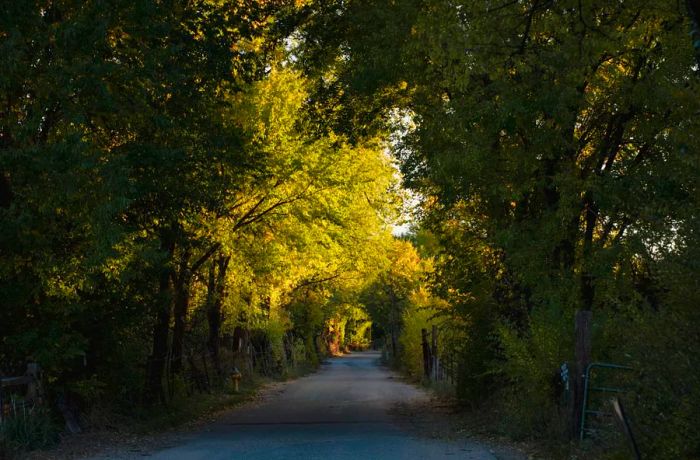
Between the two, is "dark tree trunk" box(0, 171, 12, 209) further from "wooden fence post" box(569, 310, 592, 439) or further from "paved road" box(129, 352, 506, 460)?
"wooden fence post" box(569, 310, 592, 439)

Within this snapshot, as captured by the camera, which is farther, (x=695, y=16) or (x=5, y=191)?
(x=5, y=191)

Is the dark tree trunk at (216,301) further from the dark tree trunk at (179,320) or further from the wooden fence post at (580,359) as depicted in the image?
the wooden fence post at (580,359)

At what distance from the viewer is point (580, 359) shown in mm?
11523

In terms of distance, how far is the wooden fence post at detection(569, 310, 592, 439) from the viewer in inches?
451

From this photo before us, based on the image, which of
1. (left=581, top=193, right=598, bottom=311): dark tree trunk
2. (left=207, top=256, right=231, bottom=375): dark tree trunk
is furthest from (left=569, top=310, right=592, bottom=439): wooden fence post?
(left=207, top=256, right=231, bottom=375): dark tree trunk

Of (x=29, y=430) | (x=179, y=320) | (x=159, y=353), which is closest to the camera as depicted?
(x=29, y=430)

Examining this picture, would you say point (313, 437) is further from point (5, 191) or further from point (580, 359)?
point (5, 191)

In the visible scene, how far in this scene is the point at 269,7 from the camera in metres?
16.4

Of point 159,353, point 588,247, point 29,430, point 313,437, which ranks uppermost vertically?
point 588,247

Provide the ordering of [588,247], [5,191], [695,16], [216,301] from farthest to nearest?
[216,301], [588,247], [5,191], [695,16]

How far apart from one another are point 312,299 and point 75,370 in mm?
39599

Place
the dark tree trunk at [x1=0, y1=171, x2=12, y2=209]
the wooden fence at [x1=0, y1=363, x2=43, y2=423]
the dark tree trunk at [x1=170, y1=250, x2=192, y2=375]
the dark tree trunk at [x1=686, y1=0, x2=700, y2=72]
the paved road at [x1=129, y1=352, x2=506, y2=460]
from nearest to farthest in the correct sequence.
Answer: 1. the dark tree trunk at [x1=686, y1=0, x2=700, y2=72]
2. the paved road at [x1=129, y1=352, x2=506, y2=460]
3. the wooden fence at [x1=0, y1=363, x2=43, y2=423]
4. the dark tree trunk at [x1=0, y1=171, x2=12, y2=209]
5. the dark tree trunk at [x1=170, y1=250, x2=192, y2=375]

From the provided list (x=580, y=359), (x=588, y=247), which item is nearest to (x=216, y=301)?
(x=588, y=247)

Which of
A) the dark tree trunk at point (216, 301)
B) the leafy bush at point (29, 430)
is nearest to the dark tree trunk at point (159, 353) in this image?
the leafy bush at point (29, 430)
